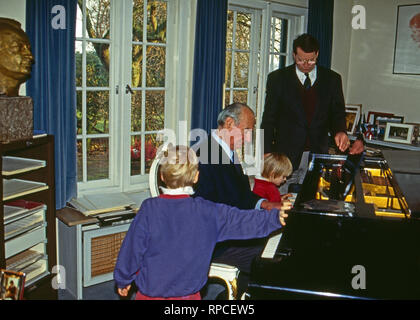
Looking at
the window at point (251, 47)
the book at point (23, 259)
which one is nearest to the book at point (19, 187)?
the book at point (23, 259)

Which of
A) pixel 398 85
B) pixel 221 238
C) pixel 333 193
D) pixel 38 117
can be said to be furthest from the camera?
pixel 398 85

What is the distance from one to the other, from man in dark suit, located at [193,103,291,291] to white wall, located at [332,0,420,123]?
11.6ft

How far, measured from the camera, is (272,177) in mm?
3080

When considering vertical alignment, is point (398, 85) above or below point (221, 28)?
below

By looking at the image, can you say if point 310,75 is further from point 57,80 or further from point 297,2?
point 57,80

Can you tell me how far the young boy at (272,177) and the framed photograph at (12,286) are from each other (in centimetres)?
158

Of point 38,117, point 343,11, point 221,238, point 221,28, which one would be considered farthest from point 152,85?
point 343,11

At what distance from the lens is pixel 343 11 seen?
572cm

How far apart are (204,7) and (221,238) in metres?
2.62

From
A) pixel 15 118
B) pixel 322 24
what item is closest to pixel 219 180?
pixel 15 118

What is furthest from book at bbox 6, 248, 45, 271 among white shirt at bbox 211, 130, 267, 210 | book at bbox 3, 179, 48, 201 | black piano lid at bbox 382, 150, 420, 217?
black piano lid at bbox 382, 150, 420, 217

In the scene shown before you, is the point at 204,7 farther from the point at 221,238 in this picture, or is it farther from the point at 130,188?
the point at 221,238

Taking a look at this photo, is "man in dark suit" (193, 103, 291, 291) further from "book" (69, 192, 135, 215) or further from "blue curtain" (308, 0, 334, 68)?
"blue curtain" (308, 0, 334, 68)

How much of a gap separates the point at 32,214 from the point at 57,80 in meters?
0.97
